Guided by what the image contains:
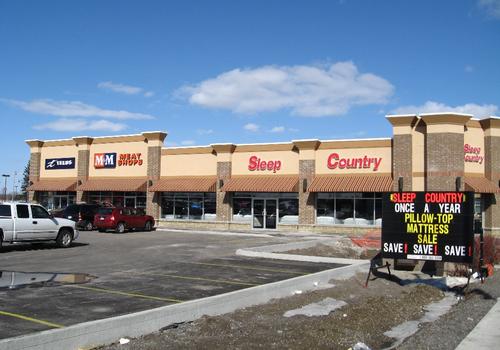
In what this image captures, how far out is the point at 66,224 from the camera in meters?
22.4

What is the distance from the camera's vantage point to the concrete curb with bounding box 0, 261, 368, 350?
704cm

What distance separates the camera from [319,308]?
11617 mm

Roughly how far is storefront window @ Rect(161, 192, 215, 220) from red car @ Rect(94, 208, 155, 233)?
515 cm

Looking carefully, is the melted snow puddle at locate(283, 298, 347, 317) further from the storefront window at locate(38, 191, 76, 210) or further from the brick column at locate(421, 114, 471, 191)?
the storefront window at locate(38, 191, 76, 210)

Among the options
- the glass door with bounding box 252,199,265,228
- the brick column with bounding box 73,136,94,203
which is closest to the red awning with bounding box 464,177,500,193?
the glass door with bounding box 252,199,265,228

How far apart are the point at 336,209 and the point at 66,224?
17461 millimetres

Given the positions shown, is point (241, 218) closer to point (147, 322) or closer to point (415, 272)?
point (415, 272)

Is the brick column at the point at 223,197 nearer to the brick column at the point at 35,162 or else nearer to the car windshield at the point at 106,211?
the car windshield at the point at 106,211

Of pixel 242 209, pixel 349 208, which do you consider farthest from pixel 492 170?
pixel 242 209

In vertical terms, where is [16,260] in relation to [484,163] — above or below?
below

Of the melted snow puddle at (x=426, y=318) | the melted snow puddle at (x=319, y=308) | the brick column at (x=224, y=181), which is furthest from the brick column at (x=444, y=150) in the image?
the melted snow puddle at (x=319, y=308)

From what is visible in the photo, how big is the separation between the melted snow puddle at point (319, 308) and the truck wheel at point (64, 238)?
1350cm

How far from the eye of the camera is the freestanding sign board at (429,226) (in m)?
14.3

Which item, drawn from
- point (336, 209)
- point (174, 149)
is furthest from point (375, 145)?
point (174, 149)
